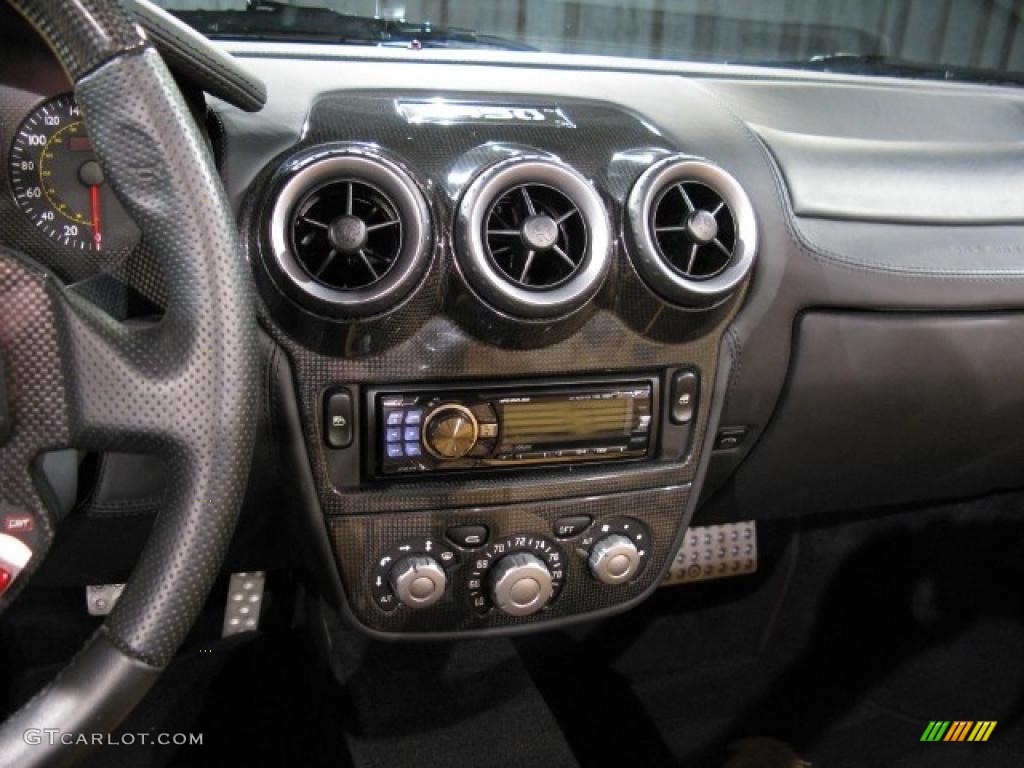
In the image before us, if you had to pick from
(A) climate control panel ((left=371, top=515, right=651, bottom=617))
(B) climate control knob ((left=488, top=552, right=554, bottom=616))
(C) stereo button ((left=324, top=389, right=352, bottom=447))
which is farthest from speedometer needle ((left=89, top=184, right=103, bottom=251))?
(B) climate control knob ((left=488, top=552, right=554, bottom=616))

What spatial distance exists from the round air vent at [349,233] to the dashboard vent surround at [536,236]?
9 cm

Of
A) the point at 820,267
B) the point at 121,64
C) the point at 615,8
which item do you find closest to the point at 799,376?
the point at 820,267

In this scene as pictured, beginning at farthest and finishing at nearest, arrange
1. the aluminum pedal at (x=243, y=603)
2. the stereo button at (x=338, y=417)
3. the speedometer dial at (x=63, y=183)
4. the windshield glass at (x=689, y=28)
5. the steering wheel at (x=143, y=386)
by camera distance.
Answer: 1. the aluminum pedal at (x=243, y=603)
2. the windshield glass at (x=689, y=28)
3. the stereo button at (x=338, y=417)
4. the speedometer dial at (x=63, y=183)
5. the steering wheel at (x=143, y=386)

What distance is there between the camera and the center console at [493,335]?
3.15 feet

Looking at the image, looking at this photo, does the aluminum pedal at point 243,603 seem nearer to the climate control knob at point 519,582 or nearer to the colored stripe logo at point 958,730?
the climate control knob at point 519,582

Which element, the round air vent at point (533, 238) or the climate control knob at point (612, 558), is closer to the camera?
the round air vent at point (533, 238)

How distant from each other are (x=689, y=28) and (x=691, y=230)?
4.58ft

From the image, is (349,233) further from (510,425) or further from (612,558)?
(612,558)

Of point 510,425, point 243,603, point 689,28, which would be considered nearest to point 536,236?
point 510,425

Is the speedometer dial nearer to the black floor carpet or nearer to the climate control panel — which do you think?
the climate control panel

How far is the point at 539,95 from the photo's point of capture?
3.93 ft

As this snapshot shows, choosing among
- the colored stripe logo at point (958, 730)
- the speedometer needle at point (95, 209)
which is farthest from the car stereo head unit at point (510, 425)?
the colored stripe logo at point (958, 730)

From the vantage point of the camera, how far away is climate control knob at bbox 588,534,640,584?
1.17m

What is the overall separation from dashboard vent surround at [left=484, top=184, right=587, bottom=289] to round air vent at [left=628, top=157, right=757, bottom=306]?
71 mm
